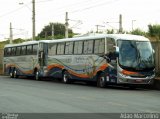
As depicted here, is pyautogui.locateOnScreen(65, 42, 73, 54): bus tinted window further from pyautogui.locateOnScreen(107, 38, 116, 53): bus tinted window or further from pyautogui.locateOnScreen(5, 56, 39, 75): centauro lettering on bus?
pyautogui.locateOnScreen(5, 56, 39, 75): centauro lettering on bus

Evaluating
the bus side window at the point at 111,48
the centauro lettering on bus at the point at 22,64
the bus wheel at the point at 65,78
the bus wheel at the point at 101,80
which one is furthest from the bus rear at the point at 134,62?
the centauro lettering on bus at the point at 22,64

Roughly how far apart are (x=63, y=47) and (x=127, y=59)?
858 cm

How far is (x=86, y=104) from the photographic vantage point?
55.0 ft

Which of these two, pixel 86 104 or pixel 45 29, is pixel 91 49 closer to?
pixel 86 104

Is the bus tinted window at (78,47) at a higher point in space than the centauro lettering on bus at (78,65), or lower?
higher

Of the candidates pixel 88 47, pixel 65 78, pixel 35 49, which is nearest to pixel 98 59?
pixel 88 47

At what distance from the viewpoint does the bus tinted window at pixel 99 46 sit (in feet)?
90.8

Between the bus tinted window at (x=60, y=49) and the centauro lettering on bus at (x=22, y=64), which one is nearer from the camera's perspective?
the bus tinted window at (x=60, y=49)

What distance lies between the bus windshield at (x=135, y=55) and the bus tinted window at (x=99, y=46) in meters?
1.53

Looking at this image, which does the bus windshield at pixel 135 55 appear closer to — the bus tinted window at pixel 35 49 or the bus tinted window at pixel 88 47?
the bus tinted window at pixel 88 47

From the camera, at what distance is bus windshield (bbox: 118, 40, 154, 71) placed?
26.0 meters

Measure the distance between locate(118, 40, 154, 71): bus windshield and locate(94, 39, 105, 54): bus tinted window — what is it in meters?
1.53

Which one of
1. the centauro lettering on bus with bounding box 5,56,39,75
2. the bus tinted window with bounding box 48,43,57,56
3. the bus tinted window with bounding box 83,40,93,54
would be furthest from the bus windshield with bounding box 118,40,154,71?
the centauro lettering on bus with bounding box 5,56,39,75

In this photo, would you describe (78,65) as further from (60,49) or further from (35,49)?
(35,49)
